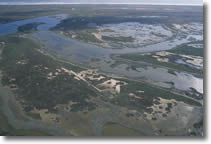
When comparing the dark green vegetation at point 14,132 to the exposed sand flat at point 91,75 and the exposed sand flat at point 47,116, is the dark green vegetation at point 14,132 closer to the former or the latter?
the exposed sand flat at point 47,116

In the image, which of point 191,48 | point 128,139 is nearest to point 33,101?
point 128,139

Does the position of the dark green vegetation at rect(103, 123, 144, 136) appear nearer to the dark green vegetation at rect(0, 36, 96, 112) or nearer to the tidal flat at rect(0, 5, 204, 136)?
the tidal flat at rect(0, 5, 204, 136)

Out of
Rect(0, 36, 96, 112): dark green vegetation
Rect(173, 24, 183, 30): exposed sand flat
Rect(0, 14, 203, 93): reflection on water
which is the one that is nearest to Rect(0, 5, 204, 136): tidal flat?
Rect(0, 36, 96, 112): dark green vegetation

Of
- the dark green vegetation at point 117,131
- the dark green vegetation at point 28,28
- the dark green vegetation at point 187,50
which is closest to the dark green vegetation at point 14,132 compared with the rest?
the dark green vegetation at point 117,131

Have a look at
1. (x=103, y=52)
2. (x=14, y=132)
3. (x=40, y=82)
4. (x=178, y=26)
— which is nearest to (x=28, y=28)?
(x=103, y=52)

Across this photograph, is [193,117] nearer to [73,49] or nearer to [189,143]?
[189,143]

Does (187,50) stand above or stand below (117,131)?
above

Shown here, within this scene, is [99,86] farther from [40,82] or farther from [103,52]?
[103,52]

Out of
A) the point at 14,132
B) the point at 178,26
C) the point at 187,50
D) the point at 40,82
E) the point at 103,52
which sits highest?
the point at 178,26
